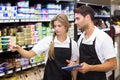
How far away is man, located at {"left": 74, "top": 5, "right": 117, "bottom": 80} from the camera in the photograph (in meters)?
3.07

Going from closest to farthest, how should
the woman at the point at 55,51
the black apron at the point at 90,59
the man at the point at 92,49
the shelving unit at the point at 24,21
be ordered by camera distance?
the man at the point at 92,49 → the black apron at the point at 90,59 → the woman at the point at 55,51 → the shelving unit at the point at 24,21

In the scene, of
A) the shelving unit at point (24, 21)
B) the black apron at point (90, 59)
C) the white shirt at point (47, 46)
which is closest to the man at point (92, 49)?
the black apron at point (90, 59)

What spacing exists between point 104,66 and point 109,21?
5.58 m

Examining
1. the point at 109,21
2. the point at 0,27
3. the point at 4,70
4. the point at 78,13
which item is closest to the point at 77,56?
the point at 78,13

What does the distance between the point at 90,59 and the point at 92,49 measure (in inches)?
5.5

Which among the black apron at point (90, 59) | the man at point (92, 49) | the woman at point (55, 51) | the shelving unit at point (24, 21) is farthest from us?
the shelving unit at point (24, 21)

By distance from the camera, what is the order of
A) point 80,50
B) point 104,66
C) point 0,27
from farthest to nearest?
1. point 0,27
2. point 80,50
3. point 104,66

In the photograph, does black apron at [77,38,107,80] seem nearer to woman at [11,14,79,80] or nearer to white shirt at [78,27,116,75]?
white shirt at [78,27,116,75]

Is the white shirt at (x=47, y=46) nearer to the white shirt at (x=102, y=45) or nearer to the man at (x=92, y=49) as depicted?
the man at (x=92, y=49)

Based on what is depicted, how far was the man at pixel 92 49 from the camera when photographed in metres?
3.07

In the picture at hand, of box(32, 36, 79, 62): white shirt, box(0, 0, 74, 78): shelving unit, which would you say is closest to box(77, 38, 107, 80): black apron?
box(32, 36, 79, 62): white shirt

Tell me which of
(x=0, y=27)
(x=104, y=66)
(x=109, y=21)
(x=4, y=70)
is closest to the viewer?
(x=104, y=66)

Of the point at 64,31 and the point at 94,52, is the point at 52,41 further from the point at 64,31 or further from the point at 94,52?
the point at 94,52

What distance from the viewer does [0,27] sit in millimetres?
4266
